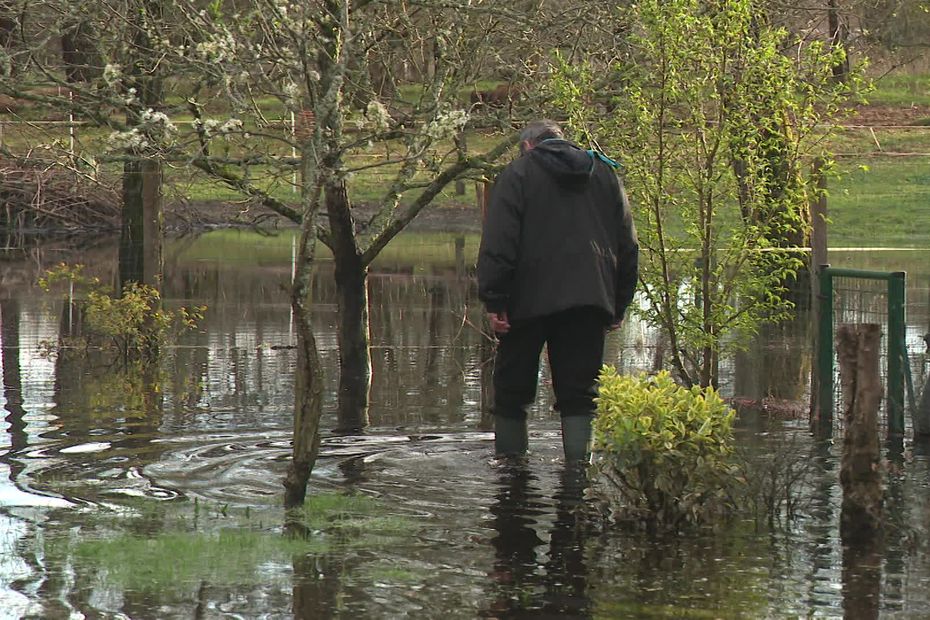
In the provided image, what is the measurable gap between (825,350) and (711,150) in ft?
4.75

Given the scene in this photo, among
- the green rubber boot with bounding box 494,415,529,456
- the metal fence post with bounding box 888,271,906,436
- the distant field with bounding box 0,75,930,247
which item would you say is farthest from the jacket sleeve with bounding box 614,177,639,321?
the distant field with bounding box 0,75,930,247

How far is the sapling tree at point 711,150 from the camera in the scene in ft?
31.1

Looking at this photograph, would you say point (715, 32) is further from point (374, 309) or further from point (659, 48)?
point (374, 309)

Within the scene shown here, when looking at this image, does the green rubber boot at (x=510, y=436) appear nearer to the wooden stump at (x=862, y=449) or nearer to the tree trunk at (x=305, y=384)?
the tree trunk at (x=305, y=384)

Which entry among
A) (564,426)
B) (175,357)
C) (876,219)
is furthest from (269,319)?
(876,219)

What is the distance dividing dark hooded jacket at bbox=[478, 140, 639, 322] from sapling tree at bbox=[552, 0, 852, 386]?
169 cm

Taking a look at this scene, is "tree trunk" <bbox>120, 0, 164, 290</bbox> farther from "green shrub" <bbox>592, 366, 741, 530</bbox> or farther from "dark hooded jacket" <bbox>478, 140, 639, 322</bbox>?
"green shrub" <bbox>592, 366, 741, 530</bbox>

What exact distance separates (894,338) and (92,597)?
17.8ft

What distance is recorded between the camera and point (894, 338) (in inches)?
379

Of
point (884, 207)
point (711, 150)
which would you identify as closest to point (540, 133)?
point (711, 150)

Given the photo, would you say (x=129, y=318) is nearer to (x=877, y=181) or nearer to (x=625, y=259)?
(x=625, y=259)

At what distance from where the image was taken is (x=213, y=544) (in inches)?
250

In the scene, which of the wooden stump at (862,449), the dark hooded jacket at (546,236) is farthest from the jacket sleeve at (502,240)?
the wooden stump at (862,449)

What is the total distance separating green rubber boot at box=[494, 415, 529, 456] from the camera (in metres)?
8.73
